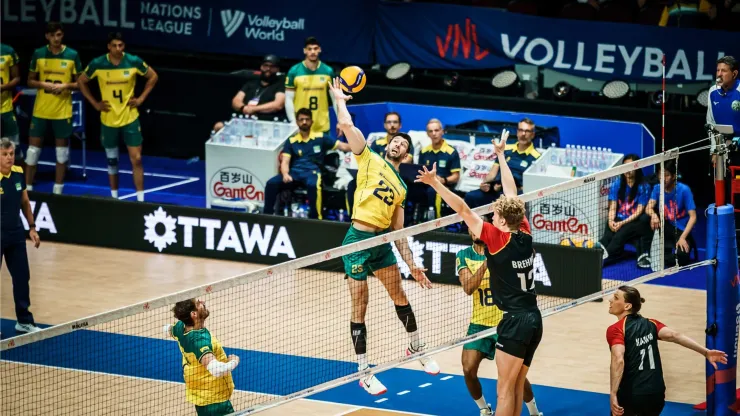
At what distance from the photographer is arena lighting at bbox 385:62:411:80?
2234cm

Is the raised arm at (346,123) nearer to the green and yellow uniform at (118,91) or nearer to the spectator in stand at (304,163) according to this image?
the spectator in stand at (304,163)

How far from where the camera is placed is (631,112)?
68.3 ft

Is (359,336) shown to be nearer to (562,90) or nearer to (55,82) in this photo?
(562,90)

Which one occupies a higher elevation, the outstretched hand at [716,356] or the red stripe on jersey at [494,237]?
the red stripe on jersey at [494,237]

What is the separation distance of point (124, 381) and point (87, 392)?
0.47 metres

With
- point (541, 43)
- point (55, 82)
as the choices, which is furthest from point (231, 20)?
point (541, 43)

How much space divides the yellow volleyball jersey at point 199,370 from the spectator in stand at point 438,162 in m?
7.64

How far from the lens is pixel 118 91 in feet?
66.1

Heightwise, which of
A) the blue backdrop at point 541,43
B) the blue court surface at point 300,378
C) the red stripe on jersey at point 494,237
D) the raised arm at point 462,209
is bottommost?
the blue court surface at point 300,378

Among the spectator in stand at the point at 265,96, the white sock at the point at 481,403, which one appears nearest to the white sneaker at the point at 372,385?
the white sock at the point at 481,403

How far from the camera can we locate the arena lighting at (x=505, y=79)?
21.7 metres

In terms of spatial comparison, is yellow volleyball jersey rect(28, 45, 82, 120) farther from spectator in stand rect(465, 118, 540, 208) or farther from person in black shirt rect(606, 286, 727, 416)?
person in black shirt rect(606, 286, 727, 416)

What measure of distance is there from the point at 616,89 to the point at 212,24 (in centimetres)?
726

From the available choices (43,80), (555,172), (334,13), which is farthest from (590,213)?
(43,80)
